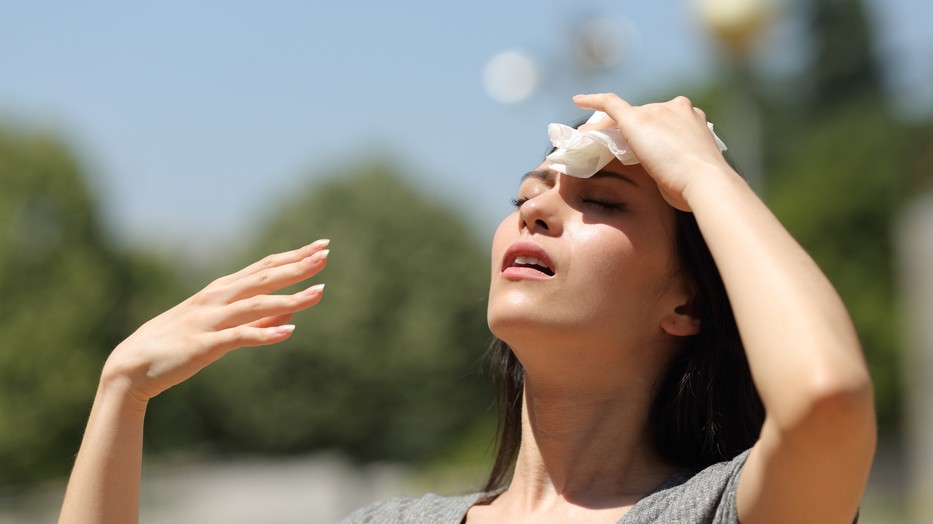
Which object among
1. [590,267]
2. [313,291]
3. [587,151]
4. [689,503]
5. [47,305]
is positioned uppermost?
[587,151]

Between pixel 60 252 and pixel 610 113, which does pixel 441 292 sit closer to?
pixel 60 252

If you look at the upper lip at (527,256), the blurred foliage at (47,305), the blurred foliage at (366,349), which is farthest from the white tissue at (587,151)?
the blurred foliage at (366,349)

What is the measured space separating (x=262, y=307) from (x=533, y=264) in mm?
638

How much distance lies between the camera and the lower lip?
2631mm

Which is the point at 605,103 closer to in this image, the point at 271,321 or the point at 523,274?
the point at 523,274

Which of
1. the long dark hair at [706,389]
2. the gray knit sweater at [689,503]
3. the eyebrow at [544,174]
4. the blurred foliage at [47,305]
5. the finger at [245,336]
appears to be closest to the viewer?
the gray knit sweater at [689,503]

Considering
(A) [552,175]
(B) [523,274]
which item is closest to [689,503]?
(B) [523,274]

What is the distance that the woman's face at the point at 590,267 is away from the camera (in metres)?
2.61

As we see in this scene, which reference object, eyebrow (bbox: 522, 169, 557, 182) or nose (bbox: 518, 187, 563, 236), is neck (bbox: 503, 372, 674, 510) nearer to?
nose (bbox: 518, 187, 563, 236)

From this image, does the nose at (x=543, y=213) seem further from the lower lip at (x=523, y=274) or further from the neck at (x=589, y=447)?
the neck at (x=589, y=447)

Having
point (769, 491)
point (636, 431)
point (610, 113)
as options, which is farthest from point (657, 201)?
point (769, 491)

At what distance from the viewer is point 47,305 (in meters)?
21.8

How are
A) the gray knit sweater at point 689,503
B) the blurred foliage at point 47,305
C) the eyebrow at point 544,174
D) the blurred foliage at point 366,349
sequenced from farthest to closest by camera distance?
the blurred foliage at point 366,349, the blurred foliage at point 47,305, the eyebrow at point 544,174, the gray knit sweater at point 689,503

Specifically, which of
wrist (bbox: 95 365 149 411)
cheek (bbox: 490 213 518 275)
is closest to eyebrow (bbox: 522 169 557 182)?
cheek (bbox: 490 213 518 275)
